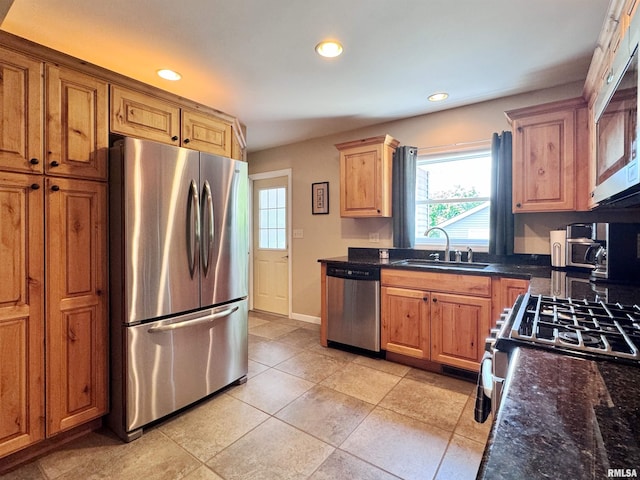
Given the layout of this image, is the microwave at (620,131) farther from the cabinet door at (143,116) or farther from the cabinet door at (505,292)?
the cabinet door at (143,116)

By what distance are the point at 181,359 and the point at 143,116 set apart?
1.60 meters

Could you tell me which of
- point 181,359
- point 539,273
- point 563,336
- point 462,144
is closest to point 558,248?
point 539,273

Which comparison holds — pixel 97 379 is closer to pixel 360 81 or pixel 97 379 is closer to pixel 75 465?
pixel 75 465

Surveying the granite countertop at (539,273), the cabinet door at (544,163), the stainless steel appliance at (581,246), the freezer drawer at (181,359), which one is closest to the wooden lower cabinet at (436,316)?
the granite countertop at (539,273)

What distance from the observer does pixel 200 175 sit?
2.12 meters

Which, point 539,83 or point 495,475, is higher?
point 539,83

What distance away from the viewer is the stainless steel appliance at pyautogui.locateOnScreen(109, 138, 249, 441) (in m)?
1.82

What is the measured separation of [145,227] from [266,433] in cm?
143

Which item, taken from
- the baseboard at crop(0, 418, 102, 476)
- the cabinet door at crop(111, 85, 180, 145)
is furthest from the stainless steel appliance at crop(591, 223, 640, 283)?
the baseboard at crop(0, 418, 102, 476)

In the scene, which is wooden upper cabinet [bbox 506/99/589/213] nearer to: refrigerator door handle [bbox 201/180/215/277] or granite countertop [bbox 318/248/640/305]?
granite countertop [bbox 318/248/640/305]

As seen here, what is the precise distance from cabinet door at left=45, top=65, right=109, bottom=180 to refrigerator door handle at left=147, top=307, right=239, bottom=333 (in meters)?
0.97

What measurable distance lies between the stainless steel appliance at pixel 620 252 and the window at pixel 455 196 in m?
1.14

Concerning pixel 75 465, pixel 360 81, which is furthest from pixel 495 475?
pixel 360 81

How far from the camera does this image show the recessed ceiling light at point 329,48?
2.04 metres
